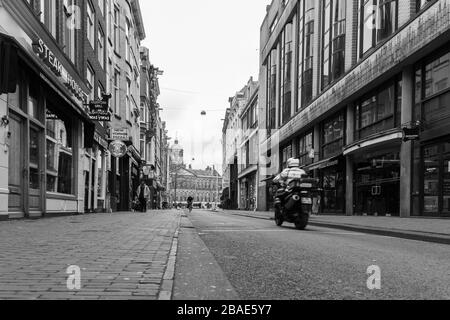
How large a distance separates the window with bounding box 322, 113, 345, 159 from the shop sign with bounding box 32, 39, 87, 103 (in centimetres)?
1367

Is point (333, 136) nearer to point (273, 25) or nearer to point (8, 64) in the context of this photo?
point (8, 64)

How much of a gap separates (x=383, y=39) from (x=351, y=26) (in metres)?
4.15

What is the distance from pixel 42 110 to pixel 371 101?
14299 mm

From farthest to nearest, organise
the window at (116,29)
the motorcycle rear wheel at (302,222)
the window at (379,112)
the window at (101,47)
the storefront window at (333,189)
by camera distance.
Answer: the window at (116,29)
the storefront window at (333,189)
the window at (101,47)
the window at (379,112)
the motorcycle rear wheel at (302,222)

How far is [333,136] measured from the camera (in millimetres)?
26188

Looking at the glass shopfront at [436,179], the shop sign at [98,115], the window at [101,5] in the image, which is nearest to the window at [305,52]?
the window at [101,5]

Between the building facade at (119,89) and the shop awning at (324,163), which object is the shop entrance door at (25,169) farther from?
the shop awning at (324,163)

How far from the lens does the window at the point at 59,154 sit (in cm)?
1406

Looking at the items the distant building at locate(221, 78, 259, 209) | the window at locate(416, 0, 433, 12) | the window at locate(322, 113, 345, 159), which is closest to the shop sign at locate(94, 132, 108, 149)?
the window at locate(322, 113, 345, 159)

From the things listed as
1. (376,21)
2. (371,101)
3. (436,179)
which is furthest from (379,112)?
(436,179)

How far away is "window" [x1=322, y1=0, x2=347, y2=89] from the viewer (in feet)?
79.0

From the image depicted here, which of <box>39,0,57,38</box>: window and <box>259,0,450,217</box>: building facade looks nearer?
<box>39,0,57,38</box>: window

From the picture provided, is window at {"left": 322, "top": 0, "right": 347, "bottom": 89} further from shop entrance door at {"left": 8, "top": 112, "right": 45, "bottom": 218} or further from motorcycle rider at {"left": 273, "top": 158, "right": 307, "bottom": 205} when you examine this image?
shop entrance door at {"left": 8, "top": 112, "right": 45, "bottom": 218}
